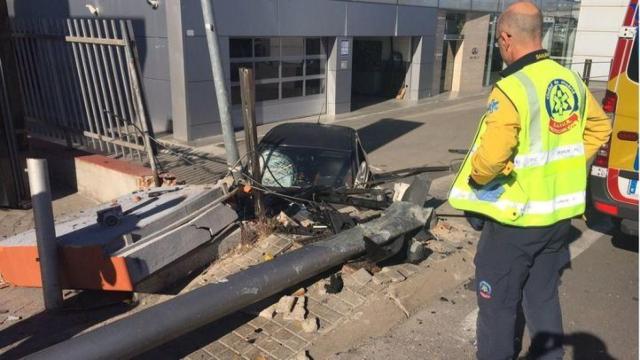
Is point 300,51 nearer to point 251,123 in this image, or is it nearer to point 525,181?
point 251,123

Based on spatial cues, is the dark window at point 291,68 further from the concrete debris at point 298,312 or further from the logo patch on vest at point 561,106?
the logo patch on vest at point 561,106

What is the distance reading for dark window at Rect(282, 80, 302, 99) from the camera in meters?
13.5

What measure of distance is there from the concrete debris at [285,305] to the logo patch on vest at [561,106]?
84.8 inches

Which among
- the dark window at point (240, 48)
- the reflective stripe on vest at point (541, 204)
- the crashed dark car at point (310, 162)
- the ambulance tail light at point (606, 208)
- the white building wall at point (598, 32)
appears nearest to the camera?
the reflective stripe on vest at point (541, 204)

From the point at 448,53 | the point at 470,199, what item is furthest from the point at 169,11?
the point at 448,53

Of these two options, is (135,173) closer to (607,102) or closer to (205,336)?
(205,336)

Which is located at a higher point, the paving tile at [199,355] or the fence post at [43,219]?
the fence post at [43,219]

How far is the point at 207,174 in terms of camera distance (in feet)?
24.4

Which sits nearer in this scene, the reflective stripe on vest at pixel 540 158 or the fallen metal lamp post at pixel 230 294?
the reflective stripe on vest at pixel 540 158

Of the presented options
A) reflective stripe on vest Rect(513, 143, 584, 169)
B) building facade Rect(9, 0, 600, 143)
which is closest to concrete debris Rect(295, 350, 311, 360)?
reflective stripe on vest Rect(513, 143, 584, 169)

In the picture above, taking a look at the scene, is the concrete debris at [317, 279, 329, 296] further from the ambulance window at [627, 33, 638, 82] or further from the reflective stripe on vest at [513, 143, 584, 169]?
the ambulance window at [627, 33, 638, 82]

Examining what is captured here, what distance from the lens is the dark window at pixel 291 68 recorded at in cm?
1335

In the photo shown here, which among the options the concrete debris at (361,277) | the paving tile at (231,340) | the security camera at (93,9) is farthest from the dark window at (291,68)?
the paving tile at (231,340)

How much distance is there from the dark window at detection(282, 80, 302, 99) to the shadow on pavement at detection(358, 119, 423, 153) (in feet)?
6.93
